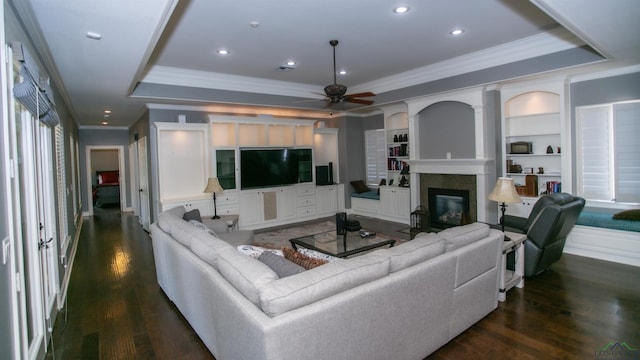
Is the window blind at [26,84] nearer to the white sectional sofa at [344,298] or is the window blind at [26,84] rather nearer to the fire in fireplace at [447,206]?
the white sectional sofa at [344,298]

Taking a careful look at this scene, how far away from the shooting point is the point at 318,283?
72.1 inches

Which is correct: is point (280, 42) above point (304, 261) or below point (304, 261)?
above

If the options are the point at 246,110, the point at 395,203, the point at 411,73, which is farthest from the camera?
the point at 395,203

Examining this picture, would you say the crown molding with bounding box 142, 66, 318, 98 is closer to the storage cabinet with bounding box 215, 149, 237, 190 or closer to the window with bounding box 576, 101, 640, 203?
the storage cabinet with bounding box 215, 149, 237, 190

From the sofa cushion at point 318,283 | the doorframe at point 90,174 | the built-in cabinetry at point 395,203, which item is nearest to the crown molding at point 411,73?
the built-in cabinetry at point 395,203

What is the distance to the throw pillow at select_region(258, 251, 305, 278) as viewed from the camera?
83.3 inches

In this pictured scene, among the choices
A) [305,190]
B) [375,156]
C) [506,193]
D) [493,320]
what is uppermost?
[375,156]

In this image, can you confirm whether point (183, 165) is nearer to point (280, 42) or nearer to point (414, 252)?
point (280, 42)

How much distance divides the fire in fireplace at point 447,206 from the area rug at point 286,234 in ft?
3.56

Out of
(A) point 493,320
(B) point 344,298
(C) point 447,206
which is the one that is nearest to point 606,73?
(C) point 447,206

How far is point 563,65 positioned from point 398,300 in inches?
169

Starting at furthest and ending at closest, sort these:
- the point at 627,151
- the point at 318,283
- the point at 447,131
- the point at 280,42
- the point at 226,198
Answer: the point at 226,198 < the point at 447,131 < the point at 627,151 < the point at 280,42 < the point at 318,283

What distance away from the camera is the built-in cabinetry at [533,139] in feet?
17.1

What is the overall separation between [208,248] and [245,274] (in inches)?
27.7
